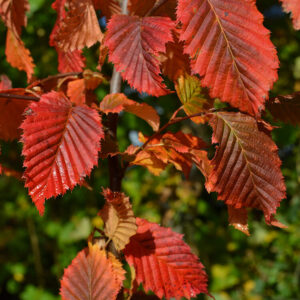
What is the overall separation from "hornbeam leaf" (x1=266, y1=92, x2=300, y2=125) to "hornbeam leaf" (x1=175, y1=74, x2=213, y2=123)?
0.34ft

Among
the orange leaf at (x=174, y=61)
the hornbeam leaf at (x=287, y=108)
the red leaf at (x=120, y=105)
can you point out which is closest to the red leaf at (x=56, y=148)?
the red leaf at (x=120, y=105)

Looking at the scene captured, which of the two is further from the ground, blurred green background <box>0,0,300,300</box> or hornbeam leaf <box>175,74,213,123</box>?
hornbeam leaf <box>175,74,213,123</box>

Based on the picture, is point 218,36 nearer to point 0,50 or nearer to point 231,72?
point 231,72

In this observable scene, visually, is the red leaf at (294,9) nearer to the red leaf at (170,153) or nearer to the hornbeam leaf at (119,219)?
the red leaf at (170,153)

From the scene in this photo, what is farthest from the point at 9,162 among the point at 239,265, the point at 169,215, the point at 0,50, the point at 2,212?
the point at 239,265

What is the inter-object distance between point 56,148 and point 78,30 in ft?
0.70

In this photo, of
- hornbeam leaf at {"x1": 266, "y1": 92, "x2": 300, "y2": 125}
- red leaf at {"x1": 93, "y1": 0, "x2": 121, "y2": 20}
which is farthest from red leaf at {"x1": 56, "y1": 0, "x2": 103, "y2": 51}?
hornbeam leaf at {"x1": 266, "y1": 92, "x2": 300, "y2": 125}

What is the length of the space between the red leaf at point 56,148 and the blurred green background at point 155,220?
2089mm

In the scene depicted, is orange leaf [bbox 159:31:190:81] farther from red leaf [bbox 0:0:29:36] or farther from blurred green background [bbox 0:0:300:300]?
blurred green background [bbox 0:0:300:300]

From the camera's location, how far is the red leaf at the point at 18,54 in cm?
70

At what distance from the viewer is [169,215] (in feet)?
9.51

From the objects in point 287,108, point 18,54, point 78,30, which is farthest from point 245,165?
point 18,54

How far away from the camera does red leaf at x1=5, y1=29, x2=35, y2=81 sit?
701mm

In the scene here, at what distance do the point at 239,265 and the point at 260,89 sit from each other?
2899mm
